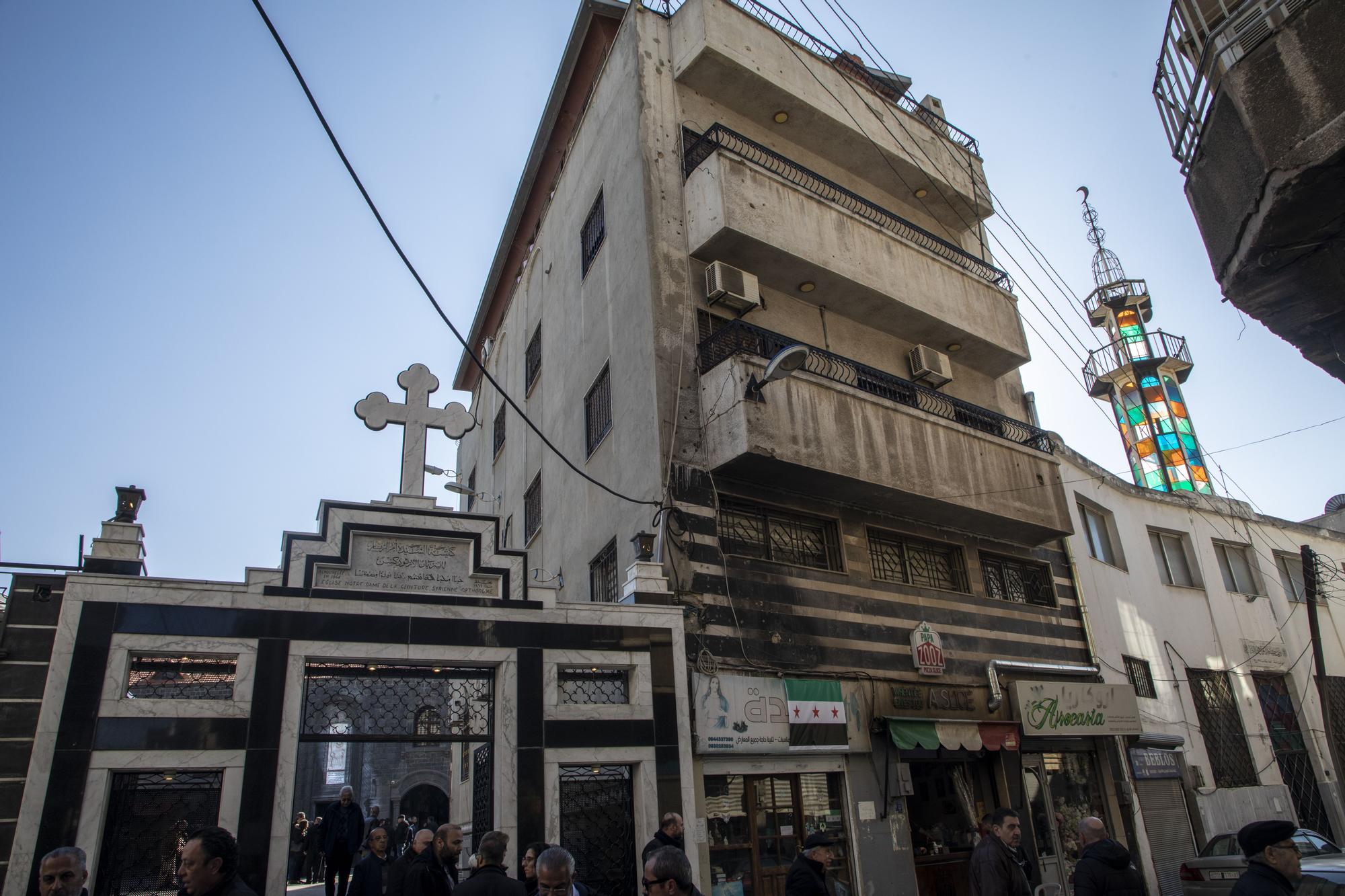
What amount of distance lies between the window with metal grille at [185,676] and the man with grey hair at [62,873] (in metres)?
3.58

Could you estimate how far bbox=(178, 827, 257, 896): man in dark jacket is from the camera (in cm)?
413

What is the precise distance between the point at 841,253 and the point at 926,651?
280 inches

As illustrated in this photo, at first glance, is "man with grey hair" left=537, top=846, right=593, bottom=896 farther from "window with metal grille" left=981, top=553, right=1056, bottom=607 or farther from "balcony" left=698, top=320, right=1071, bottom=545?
"window with metal grille" left=981, top=553, right=1056, bottom=607

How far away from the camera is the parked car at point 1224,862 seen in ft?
44.5

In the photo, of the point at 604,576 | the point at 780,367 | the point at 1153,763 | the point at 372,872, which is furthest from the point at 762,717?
the point at 1153,763

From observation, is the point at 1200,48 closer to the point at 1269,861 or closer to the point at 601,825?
the point at 1269,861

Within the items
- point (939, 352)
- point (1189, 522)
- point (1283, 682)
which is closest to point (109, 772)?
point (939, 352)

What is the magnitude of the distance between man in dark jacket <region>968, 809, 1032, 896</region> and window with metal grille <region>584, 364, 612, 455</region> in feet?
30.8

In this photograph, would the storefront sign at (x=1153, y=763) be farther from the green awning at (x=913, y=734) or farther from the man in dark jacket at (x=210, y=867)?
the man in dark jacket at (x=210, y=867)

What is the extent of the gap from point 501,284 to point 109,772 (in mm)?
19146

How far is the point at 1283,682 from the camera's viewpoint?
885 inches

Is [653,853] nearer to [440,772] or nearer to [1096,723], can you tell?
[1096,723]

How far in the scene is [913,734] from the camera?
43.5 feet

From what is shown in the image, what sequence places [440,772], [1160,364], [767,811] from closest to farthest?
[767,811] < [440,772] < [1160,364]
